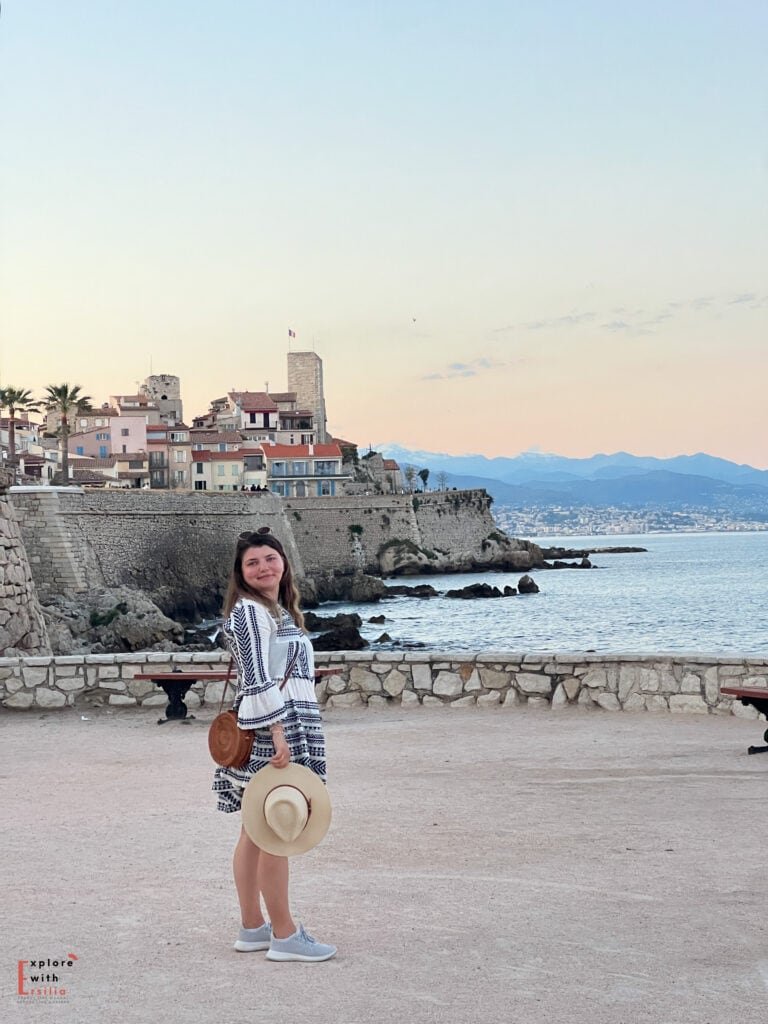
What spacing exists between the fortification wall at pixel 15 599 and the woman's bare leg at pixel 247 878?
11.6 meters

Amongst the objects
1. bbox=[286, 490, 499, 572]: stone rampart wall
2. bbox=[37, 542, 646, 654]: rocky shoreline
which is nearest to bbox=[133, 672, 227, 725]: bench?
bbox=[37, 542, 646, 654]: rocky shoreline

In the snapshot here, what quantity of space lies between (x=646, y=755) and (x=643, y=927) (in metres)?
4.10

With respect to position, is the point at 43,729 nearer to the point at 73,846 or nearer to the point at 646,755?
the point at 73,846

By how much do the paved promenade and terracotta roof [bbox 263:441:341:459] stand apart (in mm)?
84949

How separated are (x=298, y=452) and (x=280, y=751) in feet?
298

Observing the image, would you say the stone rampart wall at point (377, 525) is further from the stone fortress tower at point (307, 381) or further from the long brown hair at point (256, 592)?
the long brown hair at point (256, 592)

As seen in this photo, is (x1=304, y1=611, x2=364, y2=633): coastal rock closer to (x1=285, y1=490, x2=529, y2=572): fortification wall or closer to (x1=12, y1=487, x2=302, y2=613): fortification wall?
(x1=12, y1=487, x2=302, y2=613): fortification wall

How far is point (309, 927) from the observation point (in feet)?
16.2

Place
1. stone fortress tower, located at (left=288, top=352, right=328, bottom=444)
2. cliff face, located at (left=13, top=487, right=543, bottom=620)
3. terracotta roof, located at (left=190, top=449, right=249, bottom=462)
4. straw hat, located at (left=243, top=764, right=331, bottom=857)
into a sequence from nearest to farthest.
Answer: straw hat, located at (left=243, top=764, right=331, bottom=857), cliff face, located at (left=13, top=487, right=543, bottom=620), terracotta roof, located at (left=190, top=449, right=249, bottom=462), stone fortress tower, located at (left=288, top=352, right=328, bottom=444)

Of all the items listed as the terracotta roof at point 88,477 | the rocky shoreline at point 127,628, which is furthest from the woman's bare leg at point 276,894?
the terracotta roof at point 88,477

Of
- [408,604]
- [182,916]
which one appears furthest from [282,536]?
[182,916]

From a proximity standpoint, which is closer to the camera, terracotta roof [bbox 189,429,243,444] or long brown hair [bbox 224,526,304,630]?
long brown hair [bbox 224,526,304,630]

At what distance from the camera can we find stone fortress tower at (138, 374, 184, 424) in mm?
118000

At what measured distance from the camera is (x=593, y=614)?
57562 mm
